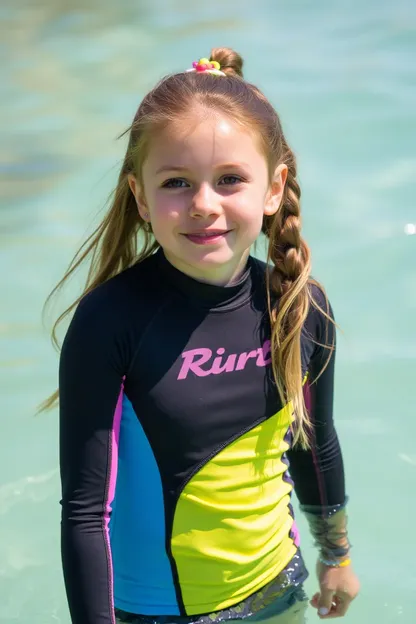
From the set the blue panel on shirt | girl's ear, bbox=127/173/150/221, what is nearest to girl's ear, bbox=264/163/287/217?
girl's ear, bbox=127/173/150/221

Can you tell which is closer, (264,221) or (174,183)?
(174,183)

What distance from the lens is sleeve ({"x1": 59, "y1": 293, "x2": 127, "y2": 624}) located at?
183 cm

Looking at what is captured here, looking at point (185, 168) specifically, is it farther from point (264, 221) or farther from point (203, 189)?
point (264, 221)

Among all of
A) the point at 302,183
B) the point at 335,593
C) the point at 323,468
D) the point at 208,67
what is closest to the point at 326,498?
the point at 323,468

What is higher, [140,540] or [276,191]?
[276,191]

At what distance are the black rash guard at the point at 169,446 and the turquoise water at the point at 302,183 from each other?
0.97m

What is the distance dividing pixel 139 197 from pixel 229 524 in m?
0.63

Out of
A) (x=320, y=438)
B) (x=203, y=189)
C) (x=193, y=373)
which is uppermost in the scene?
(x=203, y=189)

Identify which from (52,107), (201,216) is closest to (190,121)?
(201,216)

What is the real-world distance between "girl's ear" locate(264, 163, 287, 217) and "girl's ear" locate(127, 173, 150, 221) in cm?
23

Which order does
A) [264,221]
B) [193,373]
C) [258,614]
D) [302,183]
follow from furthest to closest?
[302,183] → [264,221] → [258,614] → [193,373]

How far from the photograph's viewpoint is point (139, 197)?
6.59ft

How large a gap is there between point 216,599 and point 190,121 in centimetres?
89

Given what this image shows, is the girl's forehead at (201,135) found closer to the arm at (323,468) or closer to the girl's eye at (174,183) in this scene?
the girl's eye at (174,183)
